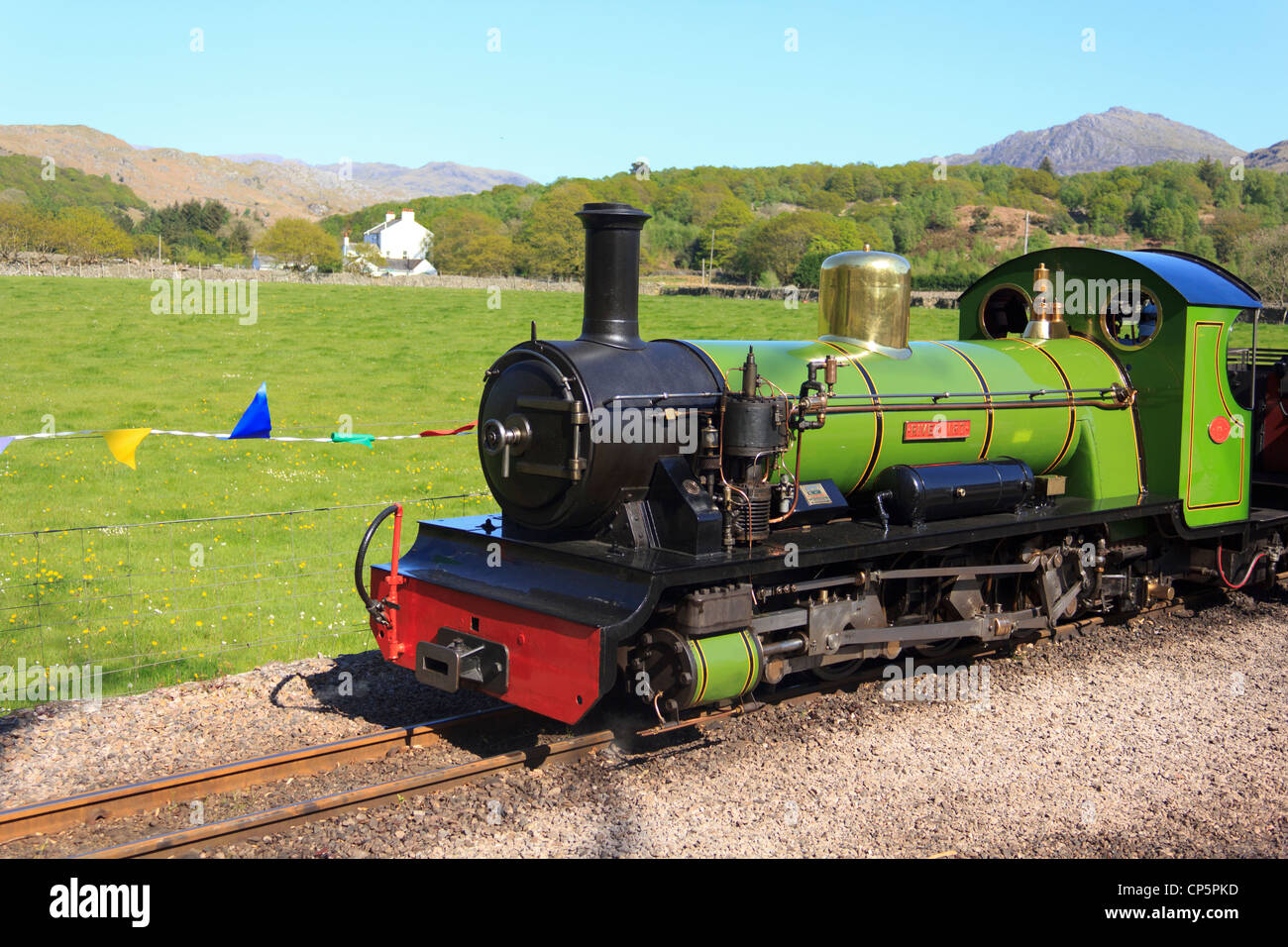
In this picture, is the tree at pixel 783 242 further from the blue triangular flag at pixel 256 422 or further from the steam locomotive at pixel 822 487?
the blue triangular flag at pixel 256 422

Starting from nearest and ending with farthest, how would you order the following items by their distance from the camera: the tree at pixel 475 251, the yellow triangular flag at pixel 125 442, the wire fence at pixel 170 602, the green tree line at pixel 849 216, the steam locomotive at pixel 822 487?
the steam locomotive at pixel 822 487, the yellow triangular flag at pixel 125 442, the wire fence at pixel 170 602, the green tree line at pixel 849 216, the tree at pixel 475 251

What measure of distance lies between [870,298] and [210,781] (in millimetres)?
5176

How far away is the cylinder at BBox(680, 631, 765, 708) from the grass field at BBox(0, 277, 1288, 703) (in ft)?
12.3

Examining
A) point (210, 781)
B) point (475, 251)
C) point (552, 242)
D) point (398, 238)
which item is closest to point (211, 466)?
point (210, 781)

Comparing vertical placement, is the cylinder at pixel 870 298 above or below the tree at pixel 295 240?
below

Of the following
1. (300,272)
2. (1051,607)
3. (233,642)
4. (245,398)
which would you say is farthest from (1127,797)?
(300,272)

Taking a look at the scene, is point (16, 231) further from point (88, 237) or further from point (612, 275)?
point (612, 275)

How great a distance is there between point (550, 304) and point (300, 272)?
56.5ft

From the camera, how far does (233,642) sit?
831 cm

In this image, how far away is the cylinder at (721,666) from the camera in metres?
5.64

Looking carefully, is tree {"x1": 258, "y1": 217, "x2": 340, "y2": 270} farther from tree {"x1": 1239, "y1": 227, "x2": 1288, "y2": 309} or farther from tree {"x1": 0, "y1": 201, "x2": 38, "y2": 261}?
tree {"x1": 1239, "y1": 227, "x2": 1288, "y2": 309}

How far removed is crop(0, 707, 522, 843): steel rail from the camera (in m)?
4.99

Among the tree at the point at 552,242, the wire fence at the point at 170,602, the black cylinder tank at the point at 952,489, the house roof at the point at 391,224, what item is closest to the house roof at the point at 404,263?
the house roof at the point at 391,224

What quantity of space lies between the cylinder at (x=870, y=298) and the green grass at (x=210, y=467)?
180 inches
